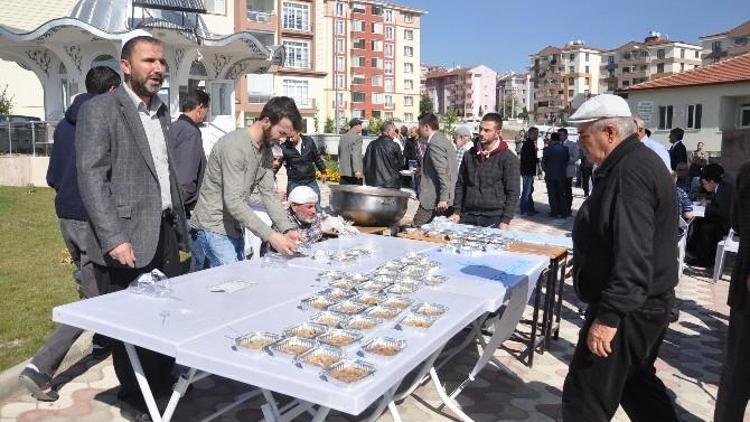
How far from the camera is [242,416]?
11.5ft

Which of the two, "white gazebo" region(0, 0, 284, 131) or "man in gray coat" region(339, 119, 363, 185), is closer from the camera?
"man in gray coat" region(339, 119, 363, 185)

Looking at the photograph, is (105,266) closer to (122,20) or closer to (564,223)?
(564,223)

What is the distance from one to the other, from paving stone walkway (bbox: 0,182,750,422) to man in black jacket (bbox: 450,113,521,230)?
3.67 feet

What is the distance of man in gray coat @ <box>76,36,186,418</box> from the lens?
2941mm

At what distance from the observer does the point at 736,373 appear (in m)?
2.93

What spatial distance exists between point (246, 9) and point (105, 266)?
1890 inches

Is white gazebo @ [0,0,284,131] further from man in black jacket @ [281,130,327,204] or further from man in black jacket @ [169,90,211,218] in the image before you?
man in black jacket @ [169,90,211,218]

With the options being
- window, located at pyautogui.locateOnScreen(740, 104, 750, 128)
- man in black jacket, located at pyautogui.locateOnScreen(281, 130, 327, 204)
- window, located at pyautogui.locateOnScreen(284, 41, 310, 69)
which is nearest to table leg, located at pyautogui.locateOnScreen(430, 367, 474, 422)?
man in black jacket, located at pyautogui.locateOnScreen(281, 130, 327, 204)

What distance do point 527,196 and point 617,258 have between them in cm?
1072

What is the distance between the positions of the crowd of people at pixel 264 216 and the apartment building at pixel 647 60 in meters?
104

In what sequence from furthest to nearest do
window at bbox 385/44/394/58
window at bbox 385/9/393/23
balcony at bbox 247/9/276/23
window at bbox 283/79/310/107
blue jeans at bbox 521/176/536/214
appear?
window at bbox 385/9/393/23, window at bbox 385/44/394/58, window at bbox 283/79/310/107, balcony at bbox 247/9/276/23, blue jeans at bbox 521/176/536/214

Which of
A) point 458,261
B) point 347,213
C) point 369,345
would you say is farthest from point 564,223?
point 369,345

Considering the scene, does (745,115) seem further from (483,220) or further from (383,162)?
(483,220)

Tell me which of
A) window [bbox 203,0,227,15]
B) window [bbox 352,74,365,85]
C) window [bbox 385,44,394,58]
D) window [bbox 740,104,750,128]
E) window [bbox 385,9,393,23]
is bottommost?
window [bbox 740,104,750,128]
